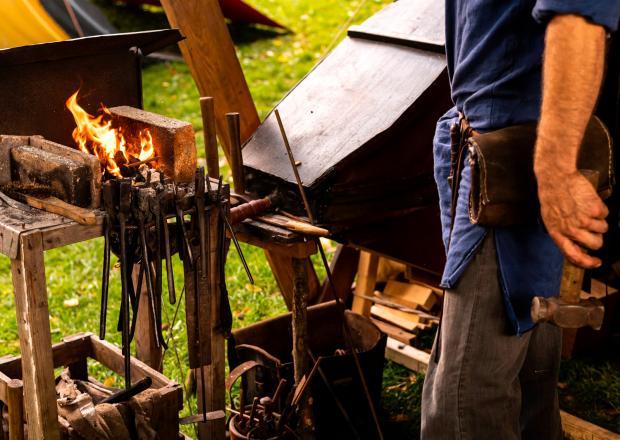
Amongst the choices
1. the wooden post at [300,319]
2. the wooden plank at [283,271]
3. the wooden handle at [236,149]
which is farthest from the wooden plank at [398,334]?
the wooden handle at [236,149]

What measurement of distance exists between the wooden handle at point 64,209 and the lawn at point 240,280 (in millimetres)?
799

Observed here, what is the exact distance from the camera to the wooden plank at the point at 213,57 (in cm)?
393

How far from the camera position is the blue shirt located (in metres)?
2.51

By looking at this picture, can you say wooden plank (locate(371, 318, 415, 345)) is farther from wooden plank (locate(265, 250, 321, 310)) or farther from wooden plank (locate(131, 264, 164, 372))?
wooden plank (locate(131, 264, 164, 372))

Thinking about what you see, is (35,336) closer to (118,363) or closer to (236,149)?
(118,363)

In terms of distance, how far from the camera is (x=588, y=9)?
2256 millimetres

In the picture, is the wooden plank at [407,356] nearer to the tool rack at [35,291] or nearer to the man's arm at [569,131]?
the tool rack at [35,291]

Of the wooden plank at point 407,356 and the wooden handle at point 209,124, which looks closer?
the wooden handle at point 209,124

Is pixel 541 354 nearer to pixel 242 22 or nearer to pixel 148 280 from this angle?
pixel 148 280

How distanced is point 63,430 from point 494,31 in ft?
6.29

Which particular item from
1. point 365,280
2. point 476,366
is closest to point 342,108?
point 365,280

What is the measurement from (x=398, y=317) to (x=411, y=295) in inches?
5.7

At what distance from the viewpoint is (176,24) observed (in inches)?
155

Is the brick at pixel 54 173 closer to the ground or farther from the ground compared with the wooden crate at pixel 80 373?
farther from the ground
